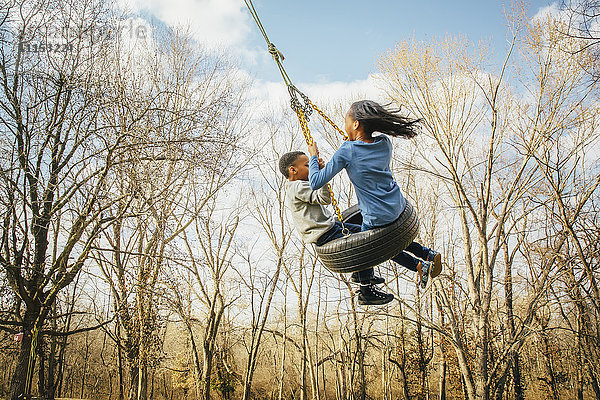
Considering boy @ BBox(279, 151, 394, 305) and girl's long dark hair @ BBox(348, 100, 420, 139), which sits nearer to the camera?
girl's long dark hair @ BBox(348, 100, 420, 139)

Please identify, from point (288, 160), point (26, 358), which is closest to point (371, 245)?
point (288, 160)

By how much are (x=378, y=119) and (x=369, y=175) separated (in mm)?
339

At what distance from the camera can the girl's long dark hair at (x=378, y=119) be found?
243cm

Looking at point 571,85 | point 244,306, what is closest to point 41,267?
point 244,306

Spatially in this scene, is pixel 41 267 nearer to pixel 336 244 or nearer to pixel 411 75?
pixel 336 244

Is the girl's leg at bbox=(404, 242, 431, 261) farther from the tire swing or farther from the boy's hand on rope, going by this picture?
the boy's hand on rope

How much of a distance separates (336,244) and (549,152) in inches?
407

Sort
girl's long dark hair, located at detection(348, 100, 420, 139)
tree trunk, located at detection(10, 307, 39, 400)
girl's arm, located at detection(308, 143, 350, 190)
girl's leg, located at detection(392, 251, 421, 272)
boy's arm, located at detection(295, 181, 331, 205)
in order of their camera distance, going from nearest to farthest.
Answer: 1. girl's arm, located at detection(308, 143, 350, 190)
2. girl's long dark hair, located at detection(348, 100, 420, 139)
3. boy's arm, located at detection(295, 181, 331, 205)
4. girl's leg, located at detection(392, 251, 421, 272)
5. tree trunk, located at detection(10, 307, 39, 400)

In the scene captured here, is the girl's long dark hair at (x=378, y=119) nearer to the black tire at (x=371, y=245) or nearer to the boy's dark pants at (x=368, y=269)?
the black tire at (x=371, y=245)

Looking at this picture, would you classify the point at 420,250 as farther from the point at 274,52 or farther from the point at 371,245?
the point at 274,52

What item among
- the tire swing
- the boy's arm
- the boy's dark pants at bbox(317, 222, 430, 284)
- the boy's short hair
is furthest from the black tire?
the boy's short hair

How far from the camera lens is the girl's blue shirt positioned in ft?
7.70

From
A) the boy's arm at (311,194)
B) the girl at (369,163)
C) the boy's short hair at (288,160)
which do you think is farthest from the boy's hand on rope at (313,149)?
the boy's short hair at (288,160)

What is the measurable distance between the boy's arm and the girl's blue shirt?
275 millimetres
